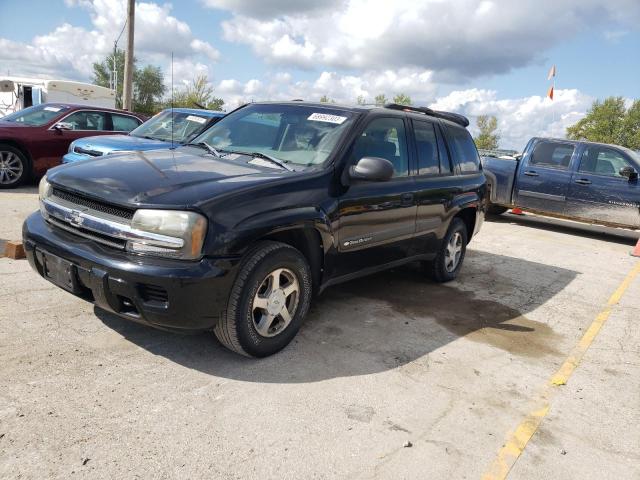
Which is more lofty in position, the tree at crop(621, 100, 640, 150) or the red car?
the tree at crop(621, 100, 640, 150)

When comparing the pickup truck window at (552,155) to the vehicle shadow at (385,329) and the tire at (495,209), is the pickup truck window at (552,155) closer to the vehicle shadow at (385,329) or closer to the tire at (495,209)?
the tire at (495,209)

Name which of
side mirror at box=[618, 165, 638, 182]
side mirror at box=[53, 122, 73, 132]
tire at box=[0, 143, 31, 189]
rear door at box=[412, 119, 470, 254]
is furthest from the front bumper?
side mirror at box=[618, 165, 638, 182]

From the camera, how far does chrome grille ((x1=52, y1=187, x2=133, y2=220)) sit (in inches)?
121

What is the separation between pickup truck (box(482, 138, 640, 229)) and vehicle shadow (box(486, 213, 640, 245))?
35.4 inches

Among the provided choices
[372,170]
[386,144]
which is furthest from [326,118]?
[372,170]

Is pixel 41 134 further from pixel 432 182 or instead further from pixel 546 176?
pixel 546 176

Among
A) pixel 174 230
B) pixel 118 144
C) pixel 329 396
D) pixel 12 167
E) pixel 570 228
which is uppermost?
pixel 118 144

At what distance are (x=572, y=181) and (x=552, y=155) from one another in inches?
28.1

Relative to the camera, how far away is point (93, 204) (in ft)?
10.6

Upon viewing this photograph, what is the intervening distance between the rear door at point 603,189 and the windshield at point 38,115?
972 centimetres

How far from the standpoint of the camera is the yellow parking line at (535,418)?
8.63ft

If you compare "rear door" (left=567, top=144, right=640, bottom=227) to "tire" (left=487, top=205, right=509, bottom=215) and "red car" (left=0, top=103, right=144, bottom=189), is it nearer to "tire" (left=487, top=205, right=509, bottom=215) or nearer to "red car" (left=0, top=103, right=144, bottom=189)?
"tire" (left=487, top=205, right=509, bottom=215)

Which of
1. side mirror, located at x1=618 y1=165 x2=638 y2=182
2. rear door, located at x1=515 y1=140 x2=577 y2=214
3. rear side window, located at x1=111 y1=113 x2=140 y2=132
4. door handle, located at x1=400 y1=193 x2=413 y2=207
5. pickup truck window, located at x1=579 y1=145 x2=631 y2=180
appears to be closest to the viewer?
door handle, located at x1=400 y1=193 x2=413 y2=207

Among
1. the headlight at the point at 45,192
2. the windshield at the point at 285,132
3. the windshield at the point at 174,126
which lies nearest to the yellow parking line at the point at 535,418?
the windshield at the point at 285,132
